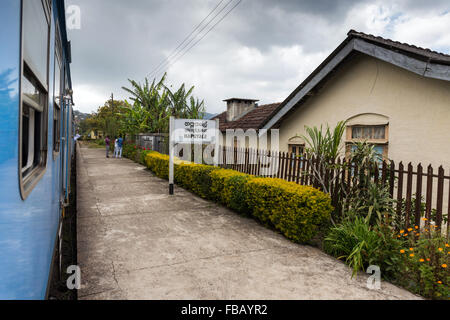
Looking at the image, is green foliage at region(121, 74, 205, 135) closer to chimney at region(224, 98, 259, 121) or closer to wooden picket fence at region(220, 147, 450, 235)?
chimney at region(224, 98, 259, 121)

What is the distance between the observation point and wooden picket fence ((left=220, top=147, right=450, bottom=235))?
4508mm

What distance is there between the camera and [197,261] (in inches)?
168

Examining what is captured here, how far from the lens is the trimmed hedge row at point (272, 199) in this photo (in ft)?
16.7

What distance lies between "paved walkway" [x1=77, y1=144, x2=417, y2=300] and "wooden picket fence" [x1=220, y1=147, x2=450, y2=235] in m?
1.45

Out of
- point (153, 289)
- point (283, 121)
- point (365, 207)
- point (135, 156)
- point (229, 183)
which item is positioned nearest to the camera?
point (153, 289)

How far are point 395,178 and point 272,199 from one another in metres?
2.17

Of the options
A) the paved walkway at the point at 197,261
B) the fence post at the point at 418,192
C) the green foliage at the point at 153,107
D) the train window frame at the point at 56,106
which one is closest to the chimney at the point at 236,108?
the green foliage at the point at 153,107

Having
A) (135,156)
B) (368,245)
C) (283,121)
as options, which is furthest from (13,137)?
(135,156)

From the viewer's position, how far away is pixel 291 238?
5.29 m

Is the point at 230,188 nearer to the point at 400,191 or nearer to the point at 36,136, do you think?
the point at 400,191

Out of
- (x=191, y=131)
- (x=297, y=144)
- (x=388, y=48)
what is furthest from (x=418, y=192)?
(x=191, y=131)
